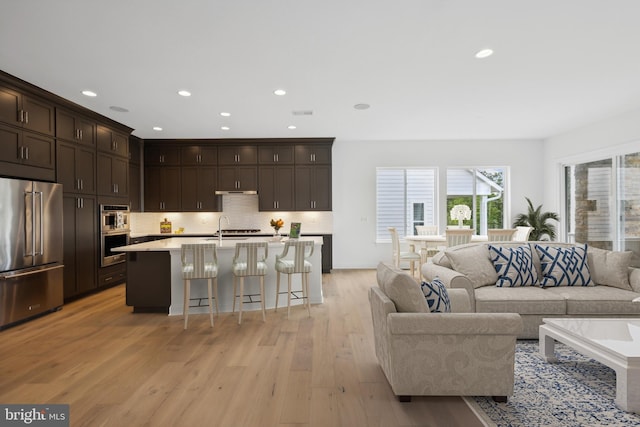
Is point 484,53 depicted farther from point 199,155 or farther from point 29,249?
point 199,155

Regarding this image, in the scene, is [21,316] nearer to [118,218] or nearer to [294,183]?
[118,218]

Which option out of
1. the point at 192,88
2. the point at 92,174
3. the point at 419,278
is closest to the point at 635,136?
the point at 419,278

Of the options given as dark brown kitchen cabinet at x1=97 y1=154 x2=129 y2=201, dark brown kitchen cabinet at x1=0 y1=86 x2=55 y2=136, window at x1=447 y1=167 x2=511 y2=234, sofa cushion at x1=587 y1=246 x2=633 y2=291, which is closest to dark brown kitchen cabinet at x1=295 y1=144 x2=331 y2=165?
window at x1=447 y1=167 x2=511 y2=234

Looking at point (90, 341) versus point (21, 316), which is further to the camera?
point (21, 316)

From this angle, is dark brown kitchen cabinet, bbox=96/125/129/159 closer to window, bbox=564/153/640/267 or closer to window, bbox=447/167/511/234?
window, bbox=447/167/511/234

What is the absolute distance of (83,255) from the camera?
496cm

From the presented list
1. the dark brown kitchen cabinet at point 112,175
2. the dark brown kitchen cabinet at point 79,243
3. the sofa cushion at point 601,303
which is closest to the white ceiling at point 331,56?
the dark brown kitchen cabinet at point 112,175

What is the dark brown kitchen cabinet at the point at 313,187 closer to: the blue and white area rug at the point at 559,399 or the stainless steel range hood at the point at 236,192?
the stainless steel range hood at the point at 236,192

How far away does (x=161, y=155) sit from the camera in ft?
23.0

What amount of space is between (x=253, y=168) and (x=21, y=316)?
4.34 m

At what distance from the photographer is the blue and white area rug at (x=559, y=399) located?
200cm

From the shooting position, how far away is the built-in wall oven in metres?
5.34

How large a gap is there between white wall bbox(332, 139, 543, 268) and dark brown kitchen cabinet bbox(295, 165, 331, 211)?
0.41 m

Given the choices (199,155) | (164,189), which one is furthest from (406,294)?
(164,189)
